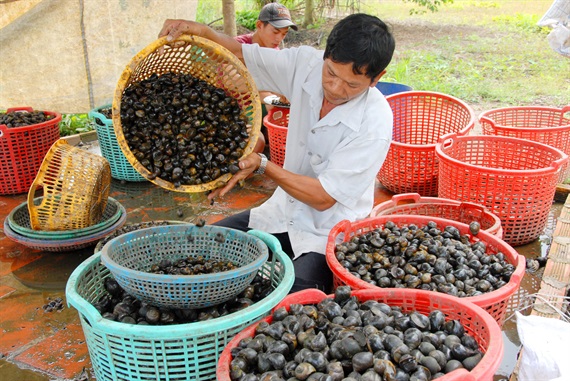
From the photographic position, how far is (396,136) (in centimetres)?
459

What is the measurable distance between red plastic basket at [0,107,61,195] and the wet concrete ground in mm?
130

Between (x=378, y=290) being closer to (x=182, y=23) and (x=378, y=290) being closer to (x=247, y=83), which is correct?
(x=247, y=83)

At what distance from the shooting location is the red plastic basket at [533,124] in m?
3.94

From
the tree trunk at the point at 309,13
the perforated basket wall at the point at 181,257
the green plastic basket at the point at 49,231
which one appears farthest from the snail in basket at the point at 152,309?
the tree trunk at the point at 309,13

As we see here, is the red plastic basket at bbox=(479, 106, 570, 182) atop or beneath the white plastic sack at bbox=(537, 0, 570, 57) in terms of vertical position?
beneath

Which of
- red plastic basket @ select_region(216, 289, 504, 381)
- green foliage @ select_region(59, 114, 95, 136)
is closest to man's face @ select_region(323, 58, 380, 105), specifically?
red plastic basket @ select_region(216, 289, 504, 381)

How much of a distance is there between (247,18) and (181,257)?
9.69 m

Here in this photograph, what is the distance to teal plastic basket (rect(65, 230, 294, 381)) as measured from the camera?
1574mm

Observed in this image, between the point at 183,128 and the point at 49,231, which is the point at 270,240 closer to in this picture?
the point at 183,128

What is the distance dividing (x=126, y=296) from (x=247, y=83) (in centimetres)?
102

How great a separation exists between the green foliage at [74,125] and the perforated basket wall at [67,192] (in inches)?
102

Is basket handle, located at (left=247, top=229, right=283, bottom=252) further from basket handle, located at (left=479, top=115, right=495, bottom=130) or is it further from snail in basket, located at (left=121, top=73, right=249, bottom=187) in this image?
basket handle, located at (left=479, top=115, right=495, bottom=130)

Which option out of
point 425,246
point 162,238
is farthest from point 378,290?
point 162,238

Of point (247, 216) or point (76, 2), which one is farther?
point (76, 2)
